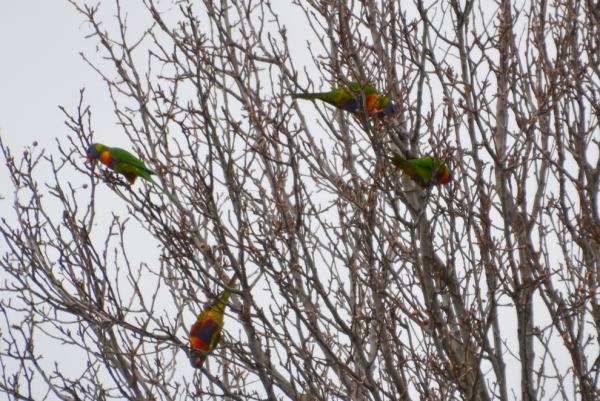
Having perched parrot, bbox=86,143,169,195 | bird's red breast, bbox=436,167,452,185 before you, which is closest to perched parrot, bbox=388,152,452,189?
bird's red breast, bbox=436,167,452,185

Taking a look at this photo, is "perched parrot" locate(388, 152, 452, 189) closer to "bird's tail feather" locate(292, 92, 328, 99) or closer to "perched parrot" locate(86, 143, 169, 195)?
"bird's tail feather" locate(292, 92, 328, 99)

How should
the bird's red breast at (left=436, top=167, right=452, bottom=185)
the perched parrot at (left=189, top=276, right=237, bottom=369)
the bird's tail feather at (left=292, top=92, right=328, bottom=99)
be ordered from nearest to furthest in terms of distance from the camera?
the bird's red breast at (left=436, top=167, right=452, bottom=185) < the perched parrot at (left=189, top=276, right=237, bottom=369) < the bird's tail feather at (left=292, top=92, right=328, bottom=99)

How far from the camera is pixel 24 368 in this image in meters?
4.63

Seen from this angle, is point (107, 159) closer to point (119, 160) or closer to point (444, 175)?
point (119, 160)

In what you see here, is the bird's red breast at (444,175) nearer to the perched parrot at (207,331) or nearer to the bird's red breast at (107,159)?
the perched parrot at (207,331)

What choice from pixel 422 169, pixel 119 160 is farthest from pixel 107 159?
pixel 422 169

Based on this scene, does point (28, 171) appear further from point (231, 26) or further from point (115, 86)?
point (231, 26)

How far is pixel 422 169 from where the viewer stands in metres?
3.90

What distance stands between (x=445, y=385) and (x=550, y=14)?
3.21 meters

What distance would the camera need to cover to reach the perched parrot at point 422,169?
12.4ft

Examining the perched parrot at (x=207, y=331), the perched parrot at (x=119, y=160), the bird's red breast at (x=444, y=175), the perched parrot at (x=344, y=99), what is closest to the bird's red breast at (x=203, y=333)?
the perched parrot at (x=207, y=331)

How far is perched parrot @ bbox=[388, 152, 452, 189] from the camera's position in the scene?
3.79 m

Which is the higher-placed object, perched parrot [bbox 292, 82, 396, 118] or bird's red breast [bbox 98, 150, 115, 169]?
bird's red breast [bbox 98, 150, 115, 169]

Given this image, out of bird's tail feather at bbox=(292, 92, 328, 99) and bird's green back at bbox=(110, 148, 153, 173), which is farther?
bird's green back at bbox=(110, 148, 153, 173)
